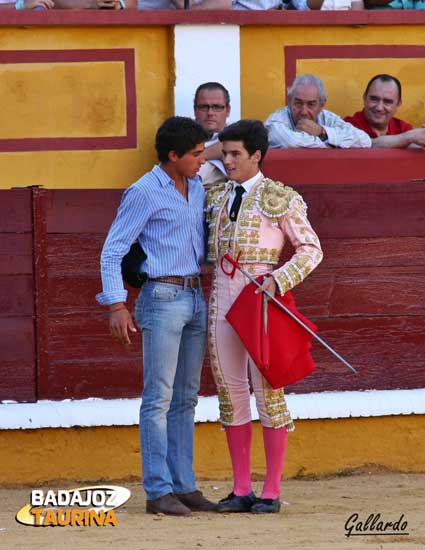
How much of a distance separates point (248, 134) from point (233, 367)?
787mm

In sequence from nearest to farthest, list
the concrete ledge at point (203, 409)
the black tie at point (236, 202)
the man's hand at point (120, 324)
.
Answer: the man's hand at point (120, 324) < the black tie at point (236, 202) < the concrete ledge at point (203, 409)

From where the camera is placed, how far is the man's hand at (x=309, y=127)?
650 centimetres

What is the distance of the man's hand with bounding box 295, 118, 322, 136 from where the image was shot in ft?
21.3

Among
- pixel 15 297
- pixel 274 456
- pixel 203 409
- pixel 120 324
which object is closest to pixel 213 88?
pixel 15 297

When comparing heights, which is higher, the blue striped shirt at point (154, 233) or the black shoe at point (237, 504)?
the blue striped shirt at point (154, 233)

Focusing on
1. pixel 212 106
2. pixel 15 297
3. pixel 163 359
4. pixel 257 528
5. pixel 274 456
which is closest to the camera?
pixel 257 528

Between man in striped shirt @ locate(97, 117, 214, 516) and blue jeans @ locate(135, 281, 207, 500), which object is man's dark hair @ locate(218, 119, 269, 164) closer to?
man in striped shirt @ locate(97, 117, 214, 516)

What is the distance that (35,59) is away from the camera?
674 cm

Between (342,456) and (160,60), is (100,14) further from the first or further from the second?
(342,456)

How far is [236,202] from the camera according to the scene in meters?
5.03

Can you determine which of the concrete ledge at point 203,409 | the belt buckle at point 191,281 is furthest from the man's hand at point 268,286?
the concrete ledge at point 203,409

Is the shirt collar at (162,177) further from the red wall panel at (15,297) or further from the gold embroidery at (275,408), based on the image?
the red wall panel at (15,297)

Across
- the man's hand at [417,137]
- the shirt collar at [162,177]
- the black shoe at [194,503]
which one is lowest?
the black shoe at [194,503]

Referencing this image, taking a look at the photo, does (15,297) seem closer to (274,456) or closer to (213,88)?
(213,88)
